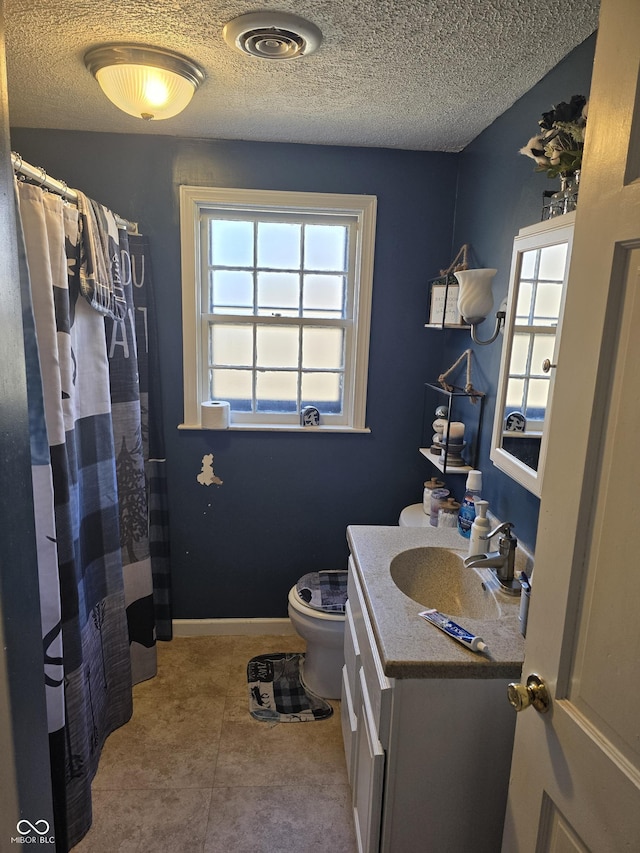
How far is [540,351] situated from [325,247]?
138 centimetres

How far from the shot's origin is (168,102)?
1.80 m

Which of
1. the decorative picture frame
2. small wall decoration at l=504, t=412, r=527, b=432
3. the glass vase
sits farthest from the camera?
the decorative picture frame

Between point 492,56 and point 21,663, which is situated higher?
point 492,56

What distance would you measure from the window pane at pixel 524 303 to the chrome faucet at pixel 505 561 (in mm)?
632

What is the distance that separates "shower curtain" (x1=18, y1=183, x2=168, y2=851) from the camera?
1.56 m

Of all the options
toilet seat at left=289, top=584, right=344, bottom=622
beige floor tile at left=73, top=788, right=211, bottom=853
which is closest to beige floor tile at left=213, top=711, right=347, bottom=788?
beige floor tile at left=73, top=788, right=211, bottom=853

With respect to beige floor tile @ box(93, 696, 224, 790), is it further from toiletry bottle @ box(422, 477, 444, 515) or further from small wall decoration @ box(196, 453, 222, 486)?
toiletry bottle @ box(422, 477, 444, 515)

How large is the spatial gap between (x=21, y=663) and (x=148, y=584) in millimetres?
1671

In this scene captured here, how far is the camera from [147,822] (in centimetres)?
184

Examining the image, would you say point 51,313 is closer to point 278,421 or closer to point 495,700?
point 278,421

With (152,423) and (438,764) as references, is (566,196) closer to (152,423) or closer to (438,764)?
(438,764)

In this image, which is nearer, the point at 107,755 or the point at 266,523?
the point at 107,755

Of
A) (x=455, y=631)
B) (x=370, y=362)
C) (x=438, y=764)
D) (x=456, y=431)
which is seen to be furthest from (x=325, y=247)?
(x=438, y=764)

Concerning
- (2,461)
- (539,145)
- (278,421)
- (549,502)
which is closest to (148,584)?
(278,421)
